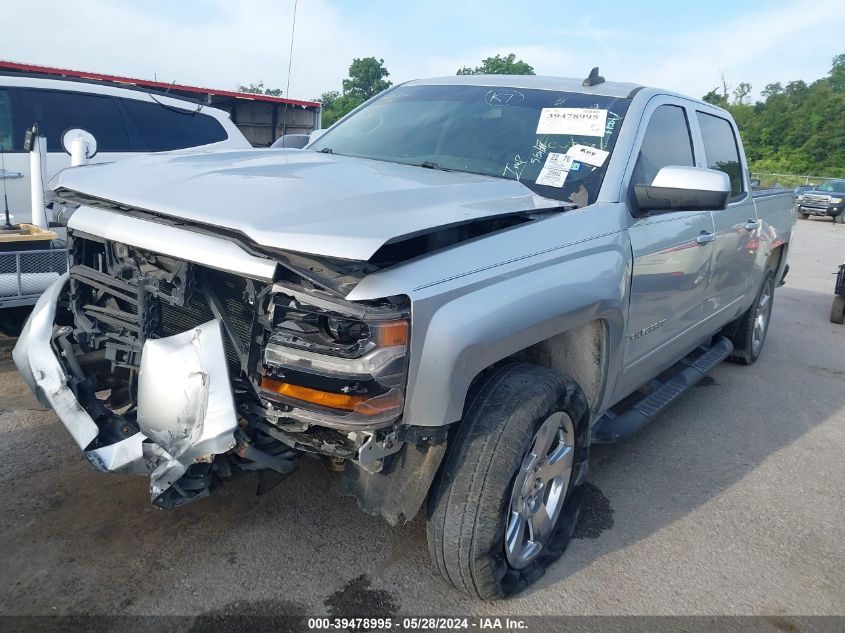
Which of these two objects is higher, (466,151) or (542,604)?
(466,151)

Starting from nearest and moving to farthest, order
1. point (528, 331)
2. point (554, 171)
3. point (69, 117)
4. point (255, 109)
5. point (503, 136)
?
point (528, 331) → point (554, 171) → point (503, 136) → point (69, 117) → point (255, 109)

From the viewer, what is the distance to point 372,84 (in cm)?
3625

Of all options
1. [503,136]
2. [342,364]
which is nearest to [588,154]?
[503,136]

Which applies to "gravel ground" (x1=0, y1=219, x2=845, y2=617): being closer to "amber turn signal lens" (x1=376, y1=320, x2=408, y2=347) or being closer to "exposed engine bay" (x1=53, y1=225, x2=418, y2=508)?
"exposed engine bay" (x1=53, y1=225, x2=418, y2=508)

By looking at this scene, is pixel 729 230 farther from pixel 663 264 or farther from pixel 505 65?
pixel 505 65

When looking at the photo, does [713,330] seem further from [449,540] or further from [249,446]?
[249,446]

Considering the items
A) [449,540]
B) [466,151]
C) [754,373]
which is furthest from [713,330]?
[449,540]

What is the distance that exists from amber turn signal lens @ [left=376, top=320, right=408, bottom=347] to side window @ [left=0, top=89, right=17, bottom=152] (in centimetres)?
520

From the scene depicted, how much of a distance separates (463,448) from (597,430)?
1.17 metres

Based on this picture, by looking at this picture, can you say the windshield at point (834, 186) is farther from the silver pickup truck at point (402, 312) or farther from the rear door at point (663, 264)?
the silver pickup truck at point (402, 312)

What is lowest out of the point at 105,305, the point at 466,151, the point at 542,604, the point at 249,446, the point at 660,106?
the point at 542,604

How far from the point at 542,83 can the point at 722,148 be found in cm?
162

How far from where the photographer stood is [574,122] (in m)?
3.20

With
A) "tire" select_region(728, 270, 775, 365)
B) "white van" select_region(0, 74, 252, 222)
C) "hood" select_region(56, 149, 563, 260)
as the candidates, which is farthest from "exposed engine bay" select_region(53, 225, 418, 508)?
"tire" select_region(728, 270, 775, 365)
